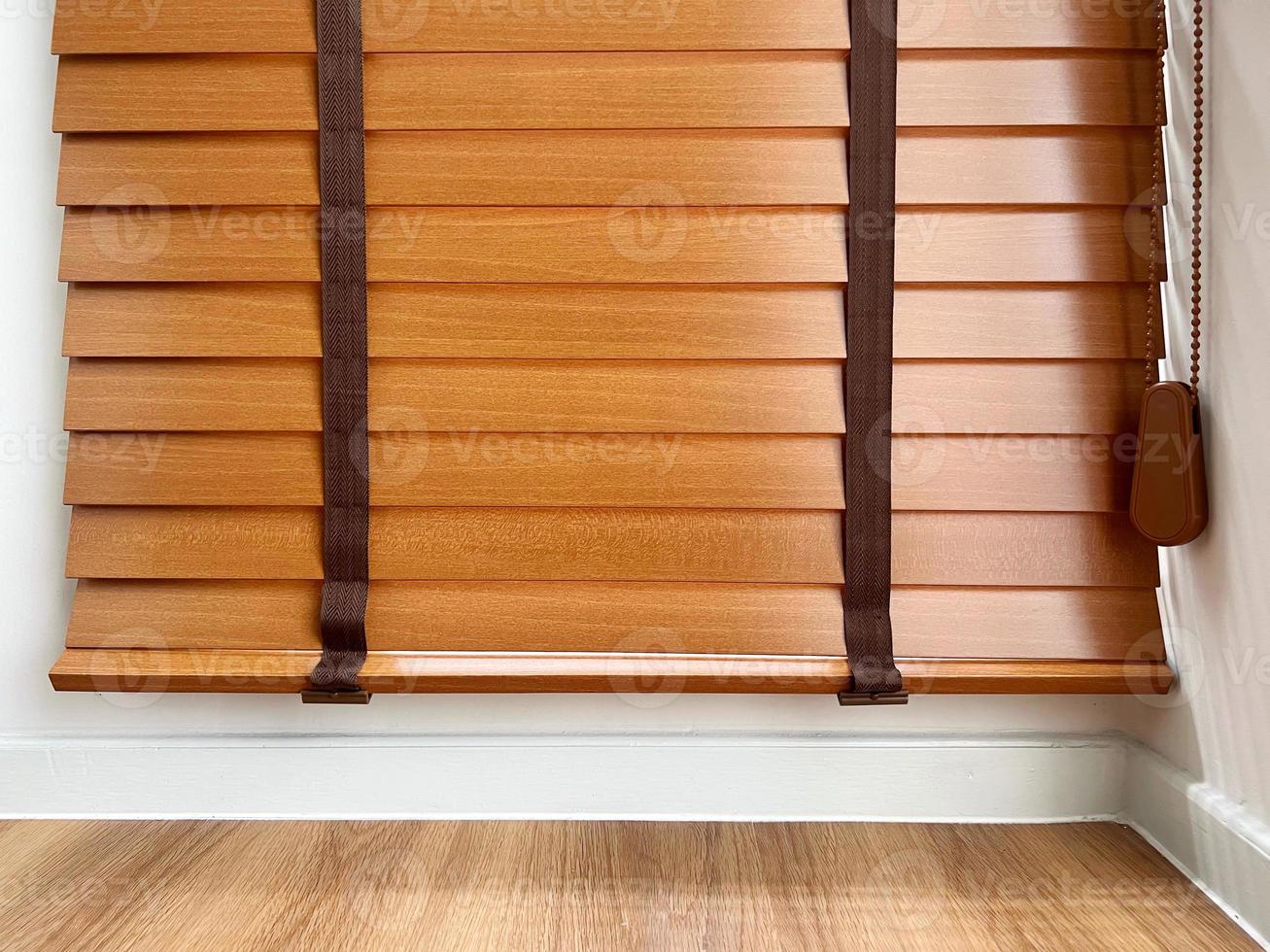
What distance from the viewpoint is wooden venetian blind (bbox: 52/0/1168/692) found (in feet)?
4.36

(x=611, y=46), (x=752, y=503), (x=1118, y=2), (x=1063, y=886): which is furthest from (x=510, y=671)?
(x=1118, y=2)

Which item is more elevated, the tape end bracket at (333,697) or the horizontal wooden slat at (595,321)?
the horizontal wooden slat at (595,321)

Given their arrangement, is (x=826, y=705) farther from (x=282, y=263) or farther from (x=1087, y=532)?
(x=282, y=263)

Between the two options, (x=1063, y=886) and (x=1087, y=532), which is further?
(x=1087, y=532)

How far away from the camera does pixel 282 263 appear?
53.1 inches

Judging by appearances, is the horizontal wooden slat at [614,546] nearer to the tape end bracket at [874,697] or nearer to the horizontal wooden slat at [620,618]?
the horizontal wooden slat at [620,618]

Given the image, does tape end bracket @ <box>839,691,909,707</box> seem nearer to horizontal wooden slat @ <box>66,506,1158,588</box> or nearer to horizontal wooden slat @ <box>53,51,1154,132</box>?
horizontal wooden slat @ <box>66,506,1158,588</box>

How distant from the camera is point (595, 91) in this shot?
1.34m

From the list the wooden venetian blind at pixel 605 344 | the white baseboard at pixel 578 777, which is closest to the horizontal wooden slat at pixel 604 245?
the wooden venetian blind at pixel 605 344

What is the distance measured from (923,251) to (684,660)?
30.5 inches

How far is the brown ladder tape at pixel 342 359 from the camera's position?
133 cm

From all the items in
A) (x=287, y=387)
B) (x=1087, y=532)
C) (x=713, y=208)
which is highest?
(x=713, y=208)

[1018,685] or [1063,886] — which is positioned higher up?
[1018,685]

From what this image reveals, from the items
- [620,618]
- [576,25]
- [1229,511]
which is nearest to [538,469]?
[620,618]
